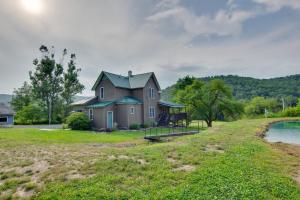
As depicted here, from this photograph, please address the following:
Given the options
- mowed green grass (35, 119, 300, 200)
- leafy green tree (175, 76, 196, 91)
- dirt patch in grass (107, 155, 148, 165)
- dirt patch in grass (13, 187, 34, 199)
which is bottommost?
dirt patch in grass (13, 187, 34, 199)

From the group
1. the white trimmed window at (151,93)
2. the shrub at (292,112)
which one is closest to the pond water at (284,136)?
the white trimmed window at (151,93)

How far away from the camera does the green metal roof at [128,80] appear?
84.0ft

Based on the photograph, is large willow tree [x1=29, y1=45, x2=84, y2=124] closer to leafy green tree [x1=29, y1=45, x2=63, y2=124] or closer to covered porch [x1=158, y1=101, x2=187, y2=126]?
leafy green tree [x1=29, y1=45, x2=63, y2=124]

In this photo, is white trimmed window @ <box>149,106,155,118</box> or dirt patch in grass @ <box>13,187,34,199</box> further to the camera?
white trimmed window @ <box>149,106,155,118</box>

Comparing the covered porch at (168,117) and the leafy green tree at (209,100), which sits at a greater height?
the leafy green tree at (209,100)

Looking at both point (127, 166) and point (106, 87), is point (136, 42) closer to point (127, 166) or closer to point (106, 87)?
point (106, 87)

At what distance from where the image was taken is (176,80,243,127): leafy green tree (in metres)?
31.3

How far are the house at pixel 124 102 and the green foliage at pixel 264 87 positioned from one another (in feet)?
135

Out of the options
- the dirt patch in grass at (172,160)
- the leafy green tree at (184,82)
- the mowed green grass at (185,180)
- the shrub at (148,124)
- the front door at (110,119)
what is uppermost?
the leafy green tree at (184,82)

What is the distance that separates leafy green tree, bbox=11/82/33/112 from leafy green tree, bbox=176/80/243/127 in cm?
3186

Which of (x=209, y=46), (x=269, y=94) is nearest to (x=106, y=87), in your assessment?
(x=209, y=46)

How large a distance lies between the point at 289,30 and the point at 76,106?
2393 cm

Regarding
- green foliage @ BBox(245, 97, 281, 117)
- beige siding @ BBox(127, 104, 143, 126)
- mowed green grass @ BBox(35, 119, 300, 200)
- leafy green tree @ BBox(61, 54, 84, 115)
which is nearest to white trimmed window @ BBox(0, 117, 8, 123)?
leafy green tree @ BBox(61, 54, 84, 115)

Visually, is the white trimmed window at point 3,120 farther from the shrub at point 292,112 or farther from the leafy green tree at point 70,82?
the shrub at point 292,112
